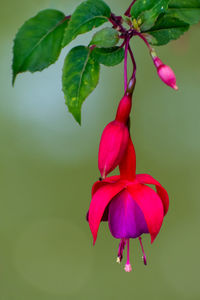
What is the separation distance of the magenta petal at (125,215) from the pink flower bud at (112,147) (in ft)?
0.16

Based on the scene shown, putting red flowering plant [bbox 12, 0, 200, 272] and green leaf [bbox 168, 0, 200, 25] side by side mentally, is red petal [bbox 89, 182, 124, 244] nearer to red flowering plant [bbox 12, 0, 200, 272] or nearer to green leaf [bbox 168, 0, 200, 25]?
red flowering plant [bbox 12, 0, 200, 272]

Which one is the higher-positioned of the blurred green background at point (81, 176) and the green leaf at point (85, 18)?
the green leaf at point (85, 18)

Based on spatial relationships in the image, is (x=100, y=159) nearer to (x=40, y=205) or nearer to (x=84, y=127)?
(x=84, y=127)

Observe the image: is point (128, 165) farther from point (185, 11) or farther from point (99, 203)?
point (185, 11)

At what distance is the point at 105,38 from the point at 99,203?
21 cm

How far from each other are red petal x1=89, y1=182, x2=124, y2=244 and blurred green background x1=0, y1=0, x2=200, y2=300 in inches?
91.2

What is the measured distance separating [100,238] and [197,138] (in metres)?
0.98

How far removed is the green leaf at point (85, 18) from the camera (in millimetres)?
650

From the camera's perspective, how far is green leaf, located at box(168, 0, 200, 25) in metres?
0.71

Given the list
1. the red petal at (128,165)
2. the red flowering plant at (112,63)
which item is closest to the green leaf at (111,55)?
the red flowering plant at (112,63)

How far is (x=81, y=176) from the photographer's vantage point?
11.2ft

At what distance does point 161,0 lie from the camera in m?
0.64

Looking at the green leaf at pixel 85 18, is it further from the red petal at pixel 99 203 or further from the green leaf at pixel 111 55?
the red petal at pixel 99 203

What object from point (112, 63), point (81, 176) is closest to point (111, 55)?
point (112, 63)
